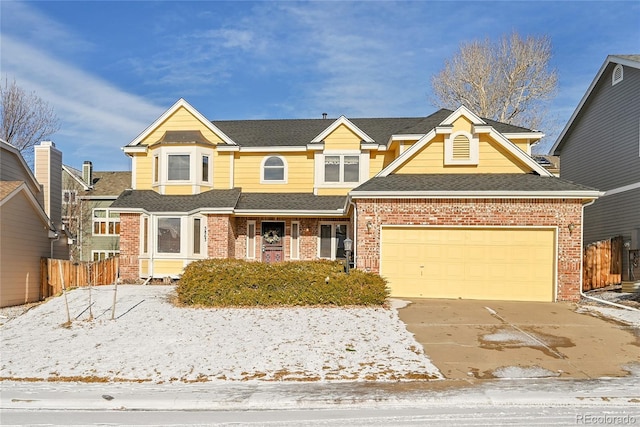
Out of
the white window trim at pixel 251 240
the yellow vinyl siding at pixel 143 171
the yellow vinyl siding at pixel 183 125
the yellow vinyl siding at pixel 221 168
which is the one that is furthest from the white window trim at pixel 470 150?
the yellow vinyl siding at pixel 143 171

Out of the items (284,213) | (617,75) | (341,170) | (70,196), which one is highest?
(617,75)

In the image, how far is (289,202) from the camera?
1900cm

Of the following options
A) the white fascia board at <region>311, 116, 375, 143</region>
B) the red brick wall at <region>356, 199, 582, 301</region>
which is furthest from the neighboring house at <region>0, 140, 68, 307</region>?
the red brick wall at <region>356, 199, 582, 301</region>

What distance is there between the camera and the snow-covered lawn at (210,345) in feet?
24.1

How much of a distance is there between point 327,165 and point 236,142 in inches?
170

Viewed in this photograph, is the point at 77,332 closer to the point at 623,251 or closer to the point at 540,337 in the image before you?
the point at 540,337

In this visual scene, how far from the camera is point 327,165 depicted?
65.1ft

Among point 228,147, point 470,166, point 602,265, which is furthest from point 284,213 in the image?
point 602,265

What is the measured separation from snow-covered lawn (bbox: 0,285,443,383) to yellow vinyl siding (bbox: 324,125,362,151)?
9575 millimetres

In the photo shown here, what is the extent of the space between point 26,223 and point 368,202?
11.9 meters

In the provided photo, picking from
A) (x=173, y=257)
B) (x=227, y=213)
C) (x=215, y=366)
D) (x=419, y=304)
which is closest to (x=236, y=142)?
(x=227, y=213)

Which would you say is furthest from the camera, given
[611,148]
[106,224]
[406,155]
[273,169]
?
[106,224]

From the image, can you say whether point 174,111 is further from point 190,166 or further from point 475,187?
point 475,187

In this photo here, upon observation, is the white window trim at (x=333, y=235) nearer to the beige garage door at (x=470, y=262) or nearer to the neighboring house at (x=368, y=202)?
the neighboring house at (x=368, y=202)
